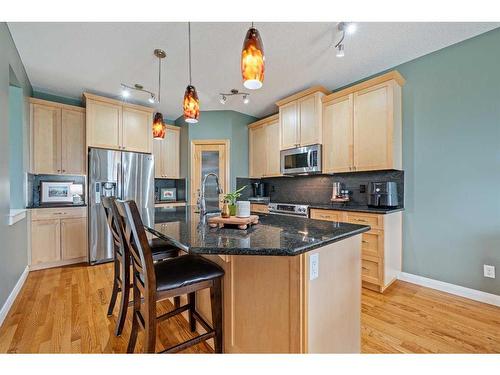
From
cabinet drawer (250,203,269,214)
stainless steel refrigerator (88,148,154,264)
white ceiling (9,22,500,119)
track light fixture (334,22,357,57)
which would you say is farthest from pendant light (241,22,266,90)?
cabinet drawer (250,203,269,214)

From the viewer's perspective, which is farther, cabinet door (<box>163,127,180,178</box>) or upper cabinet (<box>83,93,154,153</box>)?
cabinet door (<box>163,127,180,178</box>)

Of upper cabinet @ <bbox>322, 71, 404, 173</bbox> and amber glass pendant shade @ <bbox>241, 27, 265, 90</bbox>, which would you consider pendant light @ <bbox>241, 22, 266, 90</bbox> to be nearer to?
amber glass pendant shade @ <bbox>241, 27, 265, 90</bbox>

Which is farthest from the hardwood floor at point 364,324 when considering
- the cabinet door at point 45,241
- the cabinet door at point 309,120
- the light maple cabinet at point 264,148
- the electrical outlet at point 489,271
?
the light maple cabinet at point 264,148

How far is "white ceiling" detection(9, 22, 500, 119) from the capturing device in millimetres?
2176

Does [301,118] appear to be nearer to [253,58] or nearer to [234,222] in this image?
[253,58]

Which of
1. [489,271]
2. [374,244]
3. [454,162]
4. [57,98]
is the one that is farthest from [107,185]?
[489,271]

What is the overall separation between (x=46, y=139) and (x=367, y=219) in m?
4.47

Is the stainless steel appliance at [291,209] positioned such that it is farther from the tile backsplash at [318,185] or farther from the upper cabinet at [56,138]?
the upper cabinet at [56,138]

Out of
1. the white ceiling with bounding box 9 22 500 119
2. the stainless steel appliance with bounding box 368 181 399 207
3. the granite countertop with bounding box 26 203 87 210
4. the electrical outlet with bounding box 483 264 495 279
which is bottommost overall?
the electrical outlet with bounding box 483 264 495 279

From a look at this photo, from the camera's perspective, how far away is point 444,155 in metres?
2.54

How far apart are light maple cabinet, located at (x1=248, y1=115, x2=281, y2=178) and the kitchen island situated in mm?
2807

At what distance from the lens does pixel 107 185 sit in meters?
3.51

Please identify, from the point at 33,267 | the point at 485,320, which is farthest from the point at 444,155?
the point at 33,267

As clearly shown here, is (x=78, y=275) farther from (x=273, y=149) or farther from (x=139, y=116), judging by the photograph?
(x=273, y=149)
